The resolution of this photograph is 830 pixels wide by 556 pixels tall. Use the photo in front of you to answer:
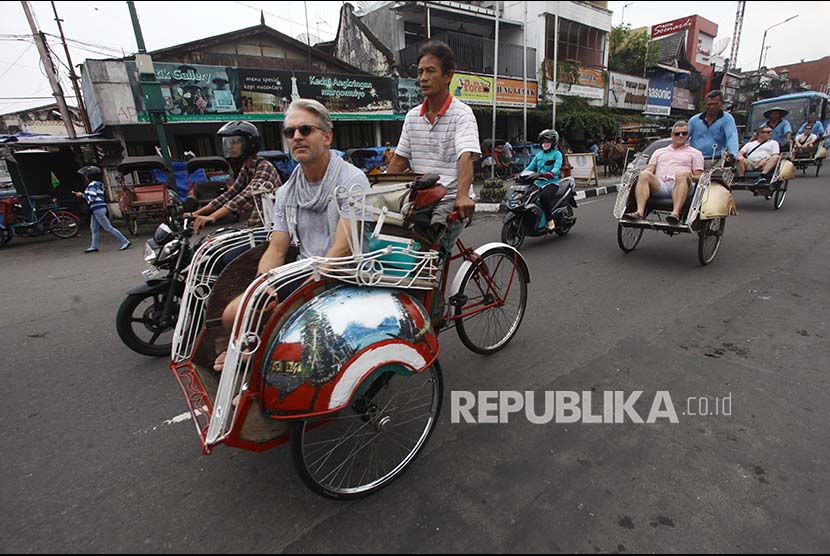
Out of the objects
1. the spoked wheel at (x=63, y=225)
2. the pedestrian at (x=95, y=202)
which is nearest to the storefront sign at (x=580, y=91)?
the pedestrian at (x=95, y=202)

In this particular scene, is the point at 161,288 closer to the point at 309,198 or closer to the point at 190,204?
the point at 190,204

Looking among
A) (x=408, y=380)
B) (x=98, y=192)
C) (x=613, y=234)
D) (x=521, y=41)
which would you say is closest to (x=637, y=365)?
(x=408, y=380)

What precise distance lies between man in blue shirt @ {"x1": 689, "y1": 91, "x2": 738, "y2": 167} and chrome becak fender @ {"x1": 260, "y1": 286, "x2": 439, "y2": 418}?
5.75 metres

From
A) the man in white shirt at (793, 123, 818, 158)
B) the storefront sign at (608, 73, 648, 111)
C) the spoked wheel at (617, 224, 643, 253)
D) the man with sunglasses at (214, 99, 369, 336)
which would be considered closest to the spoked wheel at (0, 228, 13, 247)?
the man with sunglasses at (214, 99, 369, 336)

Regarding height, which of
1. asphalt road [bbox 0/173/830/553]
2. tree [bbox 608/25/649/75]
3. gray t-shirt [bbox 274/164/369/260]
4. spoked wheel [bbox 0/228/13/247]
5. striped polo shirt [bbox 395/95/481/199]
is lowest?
asphalt road [bbox 0/173/830/553]

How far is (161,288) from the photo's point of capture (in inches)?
128

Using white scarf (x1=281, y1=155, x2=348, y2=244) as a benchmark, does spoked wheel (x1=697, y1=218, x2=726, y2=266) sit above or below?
below

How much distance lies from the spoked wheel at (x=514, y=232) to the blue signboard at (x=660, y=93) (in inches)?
966

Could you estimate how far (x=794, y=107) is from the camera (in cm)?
1473

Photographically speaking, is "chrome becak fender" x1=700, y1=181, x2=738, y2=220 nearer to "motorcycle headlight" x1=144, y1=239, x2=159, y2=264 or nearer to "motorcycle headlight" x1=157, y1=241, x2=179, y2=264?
"motorcycle headlight" x1=157, y1=241, x2=179, y2=264

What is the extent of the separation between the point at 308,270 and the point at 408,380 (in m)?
0.95

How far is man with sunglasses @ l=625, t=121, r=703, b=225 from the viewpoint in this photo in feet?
15.8

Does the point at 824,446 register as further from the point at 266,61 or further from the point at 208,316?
the point at 266,61

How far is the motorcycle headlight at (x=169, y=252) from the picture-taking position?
10.4 ft
